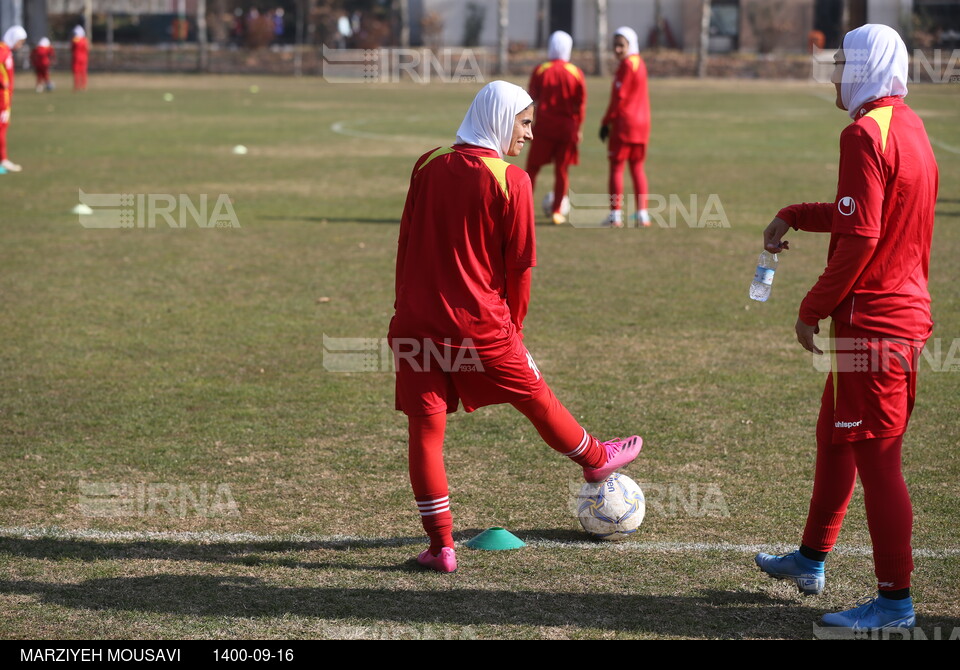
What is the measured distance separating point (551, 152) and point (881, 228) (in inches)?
408

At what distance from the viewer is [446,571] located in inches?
188

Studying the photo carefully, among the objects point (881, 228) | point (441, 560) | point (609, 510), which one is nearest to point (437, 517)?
point (441, 560)

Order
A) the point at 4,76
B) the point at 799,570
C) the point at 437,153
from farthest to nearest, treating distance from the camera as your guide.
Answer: the point at 4,76 < the point at 437,153 < the point at 799,570

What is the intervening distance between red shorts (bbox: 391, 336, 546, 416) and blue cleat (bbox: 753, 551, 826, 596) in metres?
1.18

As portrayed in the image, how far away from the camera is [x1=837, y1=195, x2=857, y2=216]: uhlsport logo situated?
3.88m

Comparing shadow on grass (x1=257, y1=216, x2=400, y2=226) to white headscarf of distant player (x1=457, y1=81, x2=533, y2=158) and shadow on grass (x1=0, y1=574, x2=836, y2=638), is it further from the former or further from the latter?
shadow on grass (x1=0, y1=574, x2=836, y2=638)

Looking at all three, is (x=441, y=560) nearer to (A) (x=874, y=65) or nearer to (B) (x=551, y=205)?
(A) (x=874, y=65)

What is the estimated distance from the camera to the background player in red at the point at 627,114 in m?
13.3

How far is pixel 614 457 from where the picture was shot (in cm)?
527

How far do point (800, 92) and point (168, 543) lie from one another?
1603 inches

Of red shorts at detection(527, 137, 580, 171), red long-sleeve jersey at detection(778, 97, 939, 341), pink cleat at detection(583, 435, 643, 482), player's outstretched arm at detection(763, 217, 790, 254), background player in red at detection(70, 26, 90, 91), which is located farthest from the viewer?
background player in red at detection(70, 26, 90, 91)

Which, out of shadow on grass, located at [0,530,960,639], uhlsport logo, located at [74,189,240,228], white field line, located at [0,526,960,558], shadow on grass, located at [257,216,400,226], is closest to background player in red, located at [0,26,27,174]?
uhlsport logo, located at [74,189,240,228]

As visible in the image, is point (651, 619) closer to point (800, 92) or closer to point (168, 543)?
point (168, 543)

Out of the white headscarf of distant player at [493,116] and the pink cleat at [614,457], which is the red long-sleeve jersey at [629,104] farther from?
the white headscarf of distant player at [493,116]
